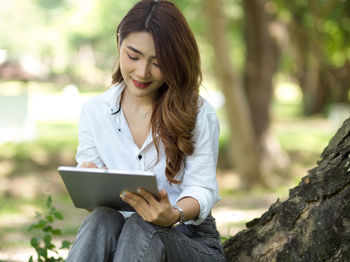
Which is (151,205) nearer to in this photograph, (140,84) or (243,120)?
(140,84)

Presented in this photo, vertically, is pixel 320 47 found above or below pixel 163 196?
above

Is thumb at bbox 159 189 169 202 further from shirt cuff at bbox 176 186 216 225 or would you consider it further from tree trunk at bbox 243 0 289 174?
tree trunk at bbox 243 0 289 174

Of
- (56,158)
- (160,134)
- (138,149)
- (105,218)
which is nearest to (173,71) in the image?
(160,134)

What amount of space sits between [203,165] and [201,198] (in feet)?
0.53

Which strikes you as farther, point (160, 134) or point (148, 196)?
point (160, 134)

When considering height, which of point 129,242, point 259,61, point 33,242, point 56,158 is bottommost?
point 129,242

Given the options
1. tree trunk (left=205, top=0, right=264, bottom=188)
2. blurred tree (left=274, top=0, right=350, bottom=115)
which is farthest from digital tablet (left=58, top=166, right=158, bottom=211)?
blurred tree (left=274, top=0, right=350, bottom=115)

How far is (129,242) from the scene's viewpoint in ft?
7.32

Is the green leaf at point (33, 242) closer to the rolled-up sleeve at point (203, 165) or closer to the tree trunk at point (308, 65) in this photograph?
the rolled-up sleeve at point (203, 165)

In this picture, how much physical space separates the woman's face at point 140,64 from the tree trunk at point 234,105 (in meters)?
6.84

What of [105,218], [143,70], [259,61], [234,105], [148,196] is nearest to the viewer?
[148,196]

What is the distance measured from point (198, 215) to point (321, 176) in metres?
0.53

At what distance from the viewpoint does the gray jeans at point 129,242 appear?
2213 mm

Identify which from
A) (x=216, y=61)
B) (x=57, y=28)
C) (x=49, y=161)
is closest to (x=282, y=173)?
(x=216, y=61)
